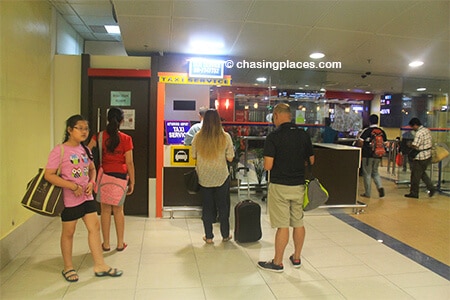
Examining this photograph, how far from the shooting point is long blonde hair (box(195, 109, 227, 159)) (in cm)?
346

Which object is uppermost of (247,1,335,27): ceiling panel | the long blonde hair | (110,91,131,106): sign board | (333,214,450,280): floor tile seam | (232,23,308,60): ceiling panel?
(247,1,335,27): ceiling panel

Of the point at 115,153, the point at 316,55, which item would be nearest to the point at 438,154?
the point at 316,55

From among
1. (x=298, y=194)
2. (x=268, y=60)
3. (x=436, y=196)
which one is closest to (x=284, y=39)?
(x=268, y=60)

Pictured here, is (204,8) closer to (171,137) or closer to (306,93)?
(171,137)

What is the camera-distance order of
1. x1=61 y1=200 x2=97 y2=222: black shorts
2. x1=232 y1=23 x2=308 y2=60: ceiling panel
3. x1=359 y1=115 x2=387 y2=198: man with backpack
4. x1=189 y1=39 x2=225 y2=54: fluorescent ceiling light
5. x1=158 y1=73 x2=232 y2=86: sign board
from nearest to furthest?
x1=61 y1=200 x2=97 y2=222: black shorts
x1=232 y1=23 x2=308 y2=60: ceiling panel
x1=189 y1=39 x2=225 y2=54: fluorescent ceiling light
x1=158 y1=73 x2=232 y2=86: sign board
x1=359 y1=115 x2=387 y2=198: man with backpack

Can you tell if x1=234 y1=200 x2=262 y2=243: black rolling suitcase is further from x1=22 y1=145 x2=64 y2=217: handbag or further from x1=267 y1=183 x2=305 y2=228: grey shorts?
x1=22 y1=145 x2=64 y2=217: handbag

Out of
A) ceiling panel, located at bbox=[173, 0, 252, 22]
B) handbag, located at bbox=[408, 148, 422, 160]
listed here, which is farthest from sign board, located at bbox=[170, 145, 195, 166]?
handbag, located at bbox=[408, 148, 422, 160]

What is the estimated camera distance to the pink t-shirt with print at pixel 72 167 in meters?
2.52

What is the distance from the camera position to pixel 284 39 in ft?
13.5

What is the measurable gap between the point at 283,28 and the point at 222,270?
2.57m

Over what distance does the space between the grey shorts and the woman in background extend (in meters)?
1.40

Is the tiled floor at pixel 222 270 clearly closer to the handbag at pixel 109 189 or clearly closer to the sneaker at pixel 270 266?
the sneaker at pixel 270 266

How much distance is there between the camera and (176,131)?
4.84 meters

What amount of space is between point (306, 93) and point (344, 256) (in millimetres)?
4504
